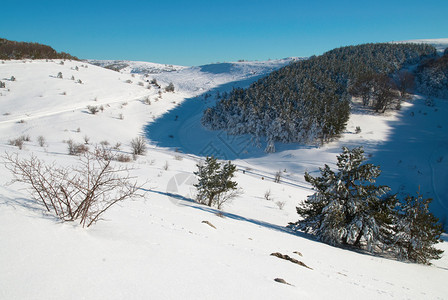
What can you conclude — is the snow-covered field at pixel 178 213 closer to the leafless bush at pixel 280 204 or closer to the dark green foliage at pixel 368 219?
the leafless bush at pixel 280 204

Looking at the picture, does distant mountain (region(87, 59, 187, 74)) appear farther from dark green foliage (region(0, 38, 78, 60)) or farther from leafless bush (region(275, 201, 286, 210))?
leafless bush (region(275, 201, 286, 210))

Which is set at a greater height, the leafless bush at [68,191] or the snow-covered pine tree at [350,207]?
the leafless bush at [68,191]

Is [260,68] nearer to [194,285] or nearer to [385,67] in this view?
[385,67]

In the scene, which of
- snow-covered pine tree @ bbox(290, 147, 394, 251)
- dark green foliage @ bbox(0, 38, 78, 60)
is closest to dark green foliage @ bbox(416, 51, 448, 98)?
snow-covered pine tree @ bbox(290, 147, 394, 251)

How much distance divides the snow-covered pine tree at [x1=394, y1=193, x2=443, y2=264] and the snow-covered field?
0.63 meters

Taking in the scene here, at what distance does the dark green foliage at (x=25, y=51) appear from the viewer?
144 ft

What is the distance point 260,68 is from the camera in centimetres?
8088

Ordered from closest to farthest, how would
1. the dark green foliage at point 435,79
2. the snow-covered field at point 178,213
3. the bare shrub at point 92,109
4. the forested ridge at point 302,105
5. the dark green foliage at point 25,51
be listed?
the snow-covered field at point 178,213 → the forested ridge at point 302,105 → the bare shrub at point 92,109 → the dark green foliage at point 25,51 → the dark green foliage at point 435,79

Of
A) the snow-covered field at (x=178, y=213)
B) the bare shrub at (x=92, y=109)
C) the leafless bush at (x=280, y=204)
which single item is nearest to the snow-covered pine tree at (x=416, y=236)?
the snow-covered field at (x=178, y=213)

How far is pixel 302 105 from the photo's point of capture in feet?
113

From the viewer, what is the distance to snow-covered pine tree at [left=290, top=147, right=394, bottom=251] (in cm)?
1022

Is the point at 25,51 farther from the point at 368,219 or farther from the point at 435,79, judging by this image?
the point at 435,79

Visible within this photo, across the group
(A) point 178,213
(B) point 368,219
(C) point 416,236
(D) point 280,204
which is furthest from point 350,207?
(A) point 178,213

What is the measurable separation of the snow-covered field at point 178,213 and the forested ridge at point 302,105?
2.22 metres
